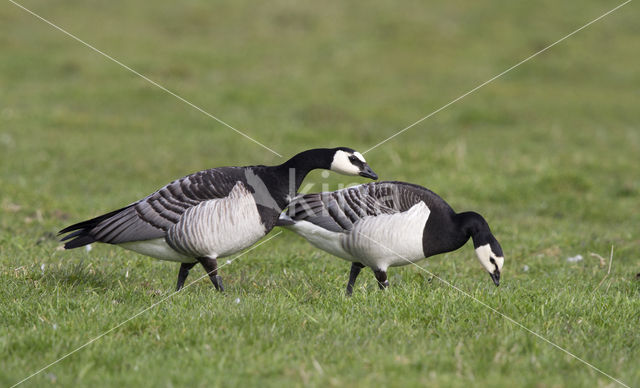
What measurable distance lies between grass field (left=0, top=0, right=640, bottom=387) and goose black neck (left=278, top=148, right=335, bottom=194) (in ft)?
3.61

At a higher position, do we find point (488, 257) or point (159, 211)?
point (159, 211)

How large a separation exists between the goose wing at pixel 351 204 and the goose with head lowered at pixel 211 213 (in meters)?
0.23

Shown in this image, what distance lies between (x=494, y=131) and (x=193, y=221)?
14.1 m

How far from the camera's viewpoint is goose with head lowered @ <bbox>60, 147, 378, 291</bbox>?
20.9 ft

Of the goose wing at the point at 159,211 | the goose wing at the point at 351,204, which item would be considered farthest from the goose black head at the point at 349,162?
the goose wing at the point at 159,211

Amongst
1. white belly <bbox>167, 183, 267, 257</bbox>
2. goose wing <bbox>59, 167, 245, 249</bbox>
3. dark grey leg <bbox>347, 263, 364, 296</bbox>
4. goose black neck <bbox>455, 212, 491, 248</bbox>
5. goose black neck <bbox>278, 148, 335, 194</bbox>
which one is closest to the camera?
white belly <bbox>167, 183, 267, 257</bbox>

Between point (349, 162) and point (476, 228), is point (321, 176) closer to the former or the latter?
point (349, 162)

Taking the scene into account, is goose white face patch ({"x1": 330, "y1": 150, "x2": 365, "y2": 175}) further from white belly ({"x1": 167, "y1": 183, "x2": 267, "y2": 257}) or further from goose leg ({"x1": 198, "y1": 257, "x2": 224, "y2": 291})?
goose leg ({"x1": 198, "y1": 257, "x2": 224, "y2": 291})

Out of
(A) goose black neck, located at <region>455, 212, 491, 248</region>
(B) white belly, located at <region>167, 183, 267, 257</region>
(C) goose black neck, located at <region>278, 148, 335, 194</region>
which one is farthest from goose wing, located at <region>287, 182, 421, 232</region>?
(B) white belly, located at <region>167, 183, 267, 257</region>

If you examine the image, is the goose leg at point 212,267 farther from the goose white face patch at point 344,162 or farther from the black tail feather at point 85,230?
the goose white face patch at point 344,162

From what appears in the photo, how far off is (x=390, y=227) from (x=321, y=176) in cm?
Answer: 804

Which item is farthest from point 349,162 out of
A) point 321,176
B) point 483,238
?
point 321,176

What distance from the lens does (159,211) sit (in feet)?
21.4

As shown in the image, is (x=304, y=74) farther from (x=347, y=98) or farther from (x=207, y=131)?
(x=207, y=131)
